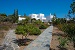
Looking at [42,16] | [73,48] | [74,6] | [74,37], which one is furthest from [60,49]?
[42,16]

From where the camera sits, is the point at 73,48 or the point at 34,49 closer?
the point at 34,49

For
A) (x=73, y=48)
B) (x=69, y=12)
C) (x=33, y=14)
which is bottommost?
(x=73, y=48)

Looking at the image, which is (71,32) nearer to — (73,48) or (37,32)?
(73,48)

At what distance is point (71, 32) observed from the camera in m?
8.38

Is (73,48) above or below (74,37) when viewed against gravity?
below

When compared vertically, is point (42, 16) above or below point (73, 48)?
above

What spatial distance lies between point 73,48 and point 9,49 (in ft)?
12.8

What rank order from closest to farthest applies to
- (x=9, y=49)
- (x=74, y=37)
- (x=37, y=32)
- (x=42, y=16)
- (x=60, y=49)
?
(x=74, y=37) → (x=9, y=49) → (x=60, y=49) → (x=37, y=32) → (x=42, y=16)

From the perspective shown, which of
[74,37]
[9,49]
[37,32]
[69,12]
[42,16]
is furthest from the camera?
[42,16]

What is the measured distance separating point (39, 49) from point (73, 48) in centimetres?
226

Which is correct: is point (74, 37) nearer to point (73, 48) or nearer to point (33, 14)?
point (73, 48)

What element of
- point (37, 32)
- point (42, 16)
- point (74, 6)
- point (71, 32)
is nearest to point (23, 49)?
point (71, 32)

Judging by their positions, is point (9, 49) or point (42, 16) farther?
point (42, 16)

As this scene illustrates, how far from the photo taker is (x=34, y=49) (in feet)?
28.4
